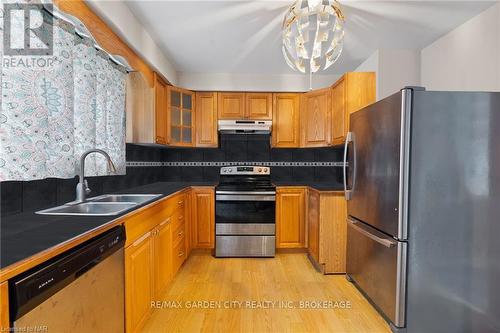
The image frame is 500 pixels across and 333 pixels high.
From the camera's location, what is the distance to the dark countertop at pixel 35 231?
901 mm

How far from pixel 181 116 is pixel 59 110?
1912 mm

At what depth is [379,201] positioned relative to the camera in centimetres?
194

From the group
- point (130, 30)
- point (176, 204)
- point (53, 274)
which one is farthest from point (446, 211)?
point (130, 30)

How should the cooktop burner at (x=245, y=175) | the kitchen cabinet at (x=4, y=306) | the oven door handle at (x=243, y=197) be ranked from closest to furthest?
the kitchen cabinet at (x=4, y=306) < the oven door handle at (x=243, y=197) < the cooktop burner at (x=245, y=175)

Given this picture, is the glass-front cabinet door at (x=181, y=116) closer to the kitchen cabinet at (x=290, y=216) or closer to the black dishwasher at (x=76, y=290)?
the kitchen cabinet at (x=290, y=216)

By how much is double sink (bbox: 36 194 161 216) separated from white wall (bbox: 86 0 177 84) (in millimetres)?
1278

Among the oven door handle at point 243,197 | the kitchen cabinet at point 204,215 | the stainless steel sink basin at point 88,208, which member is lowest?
the kitchen cabinet at point 204,215

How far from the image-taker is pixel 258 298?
2264 millimetres

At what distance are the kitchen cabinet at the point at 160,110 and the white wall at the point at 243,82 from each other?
50 cm

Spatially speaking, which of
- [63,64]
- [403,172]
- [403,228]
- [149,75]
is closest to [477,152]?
[403,172]

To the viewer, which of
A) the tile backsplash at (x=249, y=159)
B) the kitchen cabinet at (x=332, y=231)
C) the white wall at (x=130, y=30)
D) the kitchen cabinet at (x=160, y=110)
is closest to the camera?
the white wall at (x=130, y=30)

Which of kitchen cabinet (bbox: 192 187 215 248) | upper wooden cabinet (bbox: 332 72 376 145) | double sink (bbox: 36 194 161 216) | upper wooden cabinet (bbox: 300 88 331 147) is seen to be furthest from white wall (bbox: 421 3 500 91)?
double sink (bbox: 36 194 161 216)

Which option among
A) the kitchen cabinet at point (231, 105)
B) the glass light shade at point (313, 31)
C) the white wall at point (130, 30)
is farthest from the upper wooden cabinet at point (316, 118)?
the white wall at point (130, 30)

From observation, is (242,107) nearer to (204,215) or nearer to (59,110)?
(204,215)
